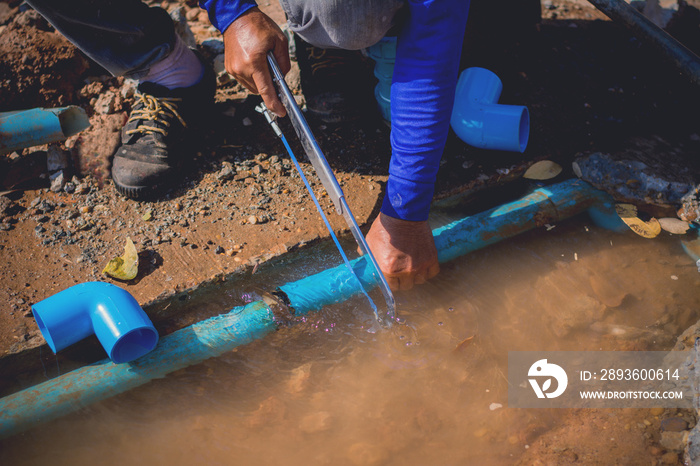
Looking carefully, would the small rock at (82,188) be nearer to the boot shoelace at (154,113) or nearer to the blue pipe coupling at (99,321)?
the boot shoelace at (154,113)

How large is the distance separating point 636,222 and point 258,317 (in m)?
1.70

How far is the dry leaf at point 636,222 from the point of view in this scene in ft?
6.78

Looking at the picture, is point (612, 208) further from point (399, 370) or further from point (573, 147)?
point (399, 370)

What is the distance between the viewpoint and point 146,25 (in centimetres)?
212

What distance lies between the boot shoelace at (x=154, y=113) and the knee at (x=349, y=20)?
2.64ft

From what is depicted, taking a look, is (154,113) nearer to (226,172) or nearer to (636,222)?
(226,172)

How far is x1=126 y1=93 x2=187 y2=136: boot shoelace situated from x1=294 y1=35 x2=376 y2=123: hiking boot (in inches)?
25.9

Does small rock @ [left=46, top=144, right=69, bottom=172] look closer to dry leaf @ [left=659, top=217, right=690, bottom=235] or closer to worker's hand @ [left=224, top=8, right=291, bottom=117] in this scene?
worker's hand @ [left=224, top=8, right=291, bottom=117]

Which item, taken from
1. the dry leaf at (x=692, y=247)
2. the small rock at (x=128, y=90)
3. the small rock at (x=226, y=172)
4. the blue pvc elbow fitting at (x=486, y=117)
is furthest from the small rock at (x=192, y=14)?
the dry leaf at (x=692, y=247)

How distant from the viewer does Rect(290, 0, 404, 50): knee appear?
5.29ft

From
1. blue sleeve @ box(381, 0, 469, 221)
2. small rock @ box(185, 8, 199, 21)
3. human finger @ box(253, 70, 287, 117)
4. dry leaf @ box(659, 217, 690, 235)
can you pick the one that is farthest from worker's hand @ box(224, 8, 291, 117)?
small rock @ box(185, 8, 199, 21)

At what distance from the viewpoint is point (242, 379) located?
67.6 inches

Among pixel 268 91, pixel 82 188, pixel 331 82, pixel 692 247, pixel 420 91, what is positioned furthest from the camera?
pixel 331 82

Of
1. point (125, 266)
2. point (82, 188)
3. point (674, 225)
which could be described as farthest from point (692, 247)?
point (82, 188)
